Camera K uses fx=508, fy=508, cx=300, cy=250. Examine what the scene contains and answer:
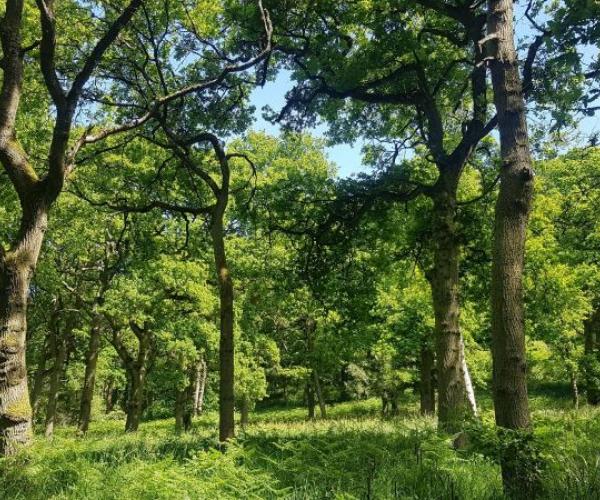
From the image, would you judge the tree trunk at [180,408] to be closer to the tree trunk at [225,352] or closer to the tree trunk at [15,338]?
the tree trunk at [225,352]

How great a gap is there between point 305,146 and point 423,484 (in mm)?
30564

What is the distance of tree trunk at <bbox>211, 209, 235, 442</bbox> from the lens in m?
9.70

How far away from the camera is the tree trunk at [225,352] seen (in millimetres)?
9703

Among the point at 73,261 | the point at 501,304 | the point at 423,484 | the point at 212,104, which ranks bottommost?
the point at 423,484

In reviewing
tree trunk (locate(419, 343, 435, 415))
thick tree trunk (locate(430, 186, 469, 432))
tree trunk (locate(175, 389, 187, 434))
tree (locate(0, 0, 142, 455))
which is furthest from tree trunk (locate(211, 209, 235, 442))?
tree trunk (locate(175, 389, 187, 434))

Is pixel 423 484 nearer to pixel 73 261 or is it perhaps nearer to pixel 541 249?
pixel 541 249

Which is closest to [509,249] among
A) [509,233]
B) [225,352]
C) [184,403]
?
[509,233]

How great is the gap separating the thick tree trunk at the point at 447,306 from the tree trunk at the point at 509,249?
399 centimetres

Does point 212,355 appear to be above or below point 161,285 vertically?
below

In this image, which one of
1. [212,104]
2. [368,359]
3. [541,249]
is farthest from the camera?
[368,359]

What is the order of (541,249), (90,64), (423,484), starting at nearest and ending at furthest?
1. (423,484)
2. (90,64)
3. (541,249)

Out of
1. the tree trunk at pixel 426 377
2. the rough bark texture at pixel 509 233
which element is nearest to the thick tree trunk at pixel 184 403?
the tree trunk at pixel 426 377

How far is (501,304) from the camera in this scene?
534cm

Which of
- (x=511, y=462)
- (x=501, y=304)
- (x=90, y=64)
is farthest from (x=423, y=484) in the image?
(x=90, y=64)
